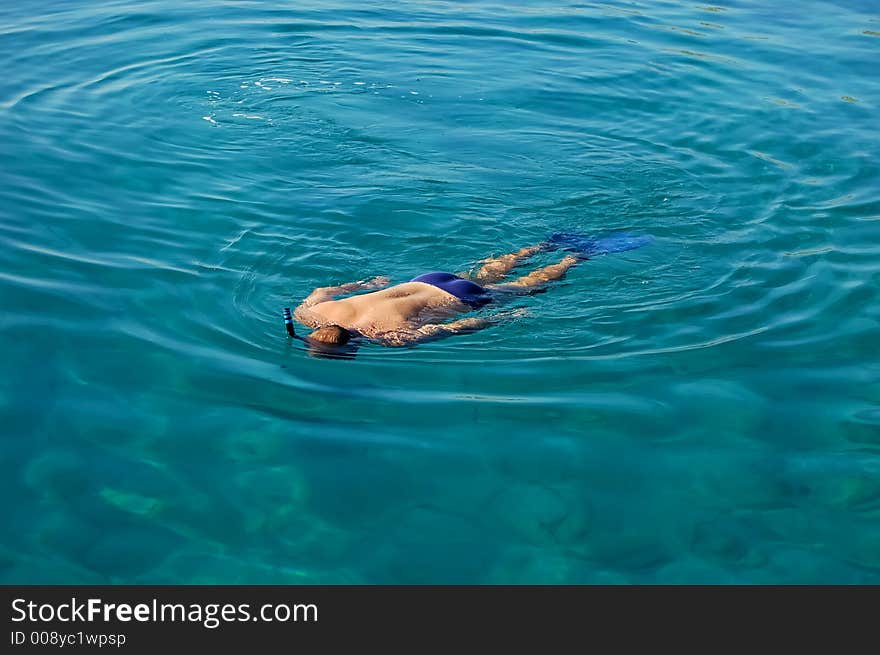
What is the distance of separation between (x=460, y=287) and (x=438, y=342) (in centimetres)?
66

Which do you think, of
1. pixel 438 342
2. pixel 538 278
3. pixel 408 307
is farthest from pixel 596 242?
pixel 408 307

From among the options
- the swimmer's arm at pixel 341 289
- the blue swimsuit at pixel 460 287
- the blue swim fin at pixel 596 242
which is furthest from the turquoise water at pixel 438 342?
the blue swimsuit at pixel 460 287

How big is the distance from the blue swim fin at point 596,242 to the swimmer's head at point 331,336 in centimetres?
287

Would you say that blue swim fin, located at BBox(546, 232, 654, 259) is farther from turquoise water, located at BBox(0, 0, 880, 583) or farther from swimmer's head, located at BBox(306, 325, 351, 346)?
swimmer's head, located at BBox(306, 325, 351, 346)

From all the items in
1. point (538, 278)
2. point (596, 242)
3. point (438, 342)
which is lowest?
point (438, 342)

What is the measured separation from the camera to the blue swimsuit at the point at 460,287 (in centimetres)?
823

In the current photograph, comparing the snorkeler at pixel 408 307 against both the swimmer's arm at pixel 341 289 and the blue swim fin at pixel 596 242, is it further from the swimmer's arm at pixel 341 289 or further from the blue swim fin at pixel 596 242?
the blue swim fin at pixel 596 242

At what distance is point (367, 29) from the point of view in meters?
17.1

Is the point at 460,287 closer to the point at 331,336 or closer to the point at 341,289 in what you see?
the point at 341,289

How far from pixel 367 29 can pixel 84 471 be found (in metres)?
12.4

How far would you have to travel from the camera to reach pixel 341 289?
8781mm

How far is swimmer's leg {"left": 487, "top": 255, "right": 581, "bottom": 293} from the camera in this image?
873cm
